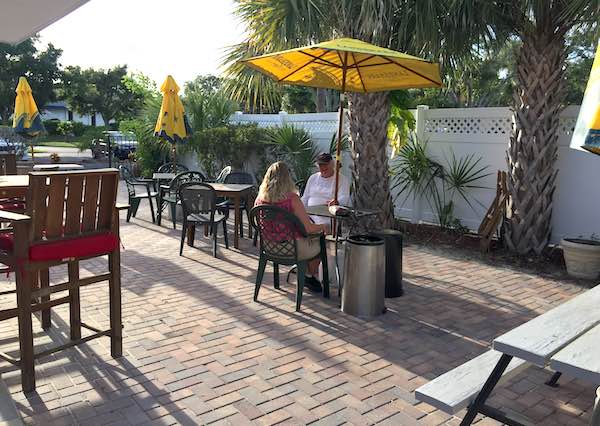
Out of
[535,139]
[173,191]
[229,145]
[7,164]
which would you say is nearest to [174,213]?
[173,191]

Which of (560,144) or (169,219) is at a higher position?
(560,144)

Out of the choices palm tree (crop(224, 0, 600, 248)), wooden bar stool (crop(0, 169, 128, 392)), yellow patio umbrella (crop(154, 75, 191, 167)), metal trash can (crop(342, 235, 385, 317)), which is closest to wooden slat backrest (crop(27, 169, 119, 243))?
wooden bar stool (crop(0, 169, 128, 392))

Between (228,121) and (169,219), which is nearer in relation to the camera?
(169,219)

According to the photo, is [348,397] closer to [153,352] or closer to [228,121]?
[153,352]

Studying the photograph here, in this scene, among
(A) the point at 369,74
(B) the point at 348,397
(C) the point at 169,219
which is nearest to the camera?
(B) the point at 348,397

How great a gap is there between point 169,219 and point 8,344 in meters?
5.58

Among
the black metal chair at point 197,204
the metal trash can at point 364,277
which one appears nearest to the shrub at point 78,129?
the black metal chair at point 197,204

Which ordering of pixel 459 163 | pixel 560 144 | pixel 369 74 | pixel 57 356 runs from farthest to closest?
pixel 459 163
pixel 560 144
pixel 369 74
pixel 57 356

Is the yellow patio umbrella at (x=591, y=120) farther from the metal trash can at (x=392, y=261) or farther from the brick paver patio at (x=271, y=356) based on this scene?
the metal trash can at (x=392, y=261)

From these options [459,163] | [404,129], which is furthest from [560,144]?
[404,129]

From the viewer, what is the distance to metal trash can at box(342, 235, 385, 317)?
4.25 meters

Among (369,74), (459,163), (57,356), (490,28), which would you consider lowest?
(57,356)

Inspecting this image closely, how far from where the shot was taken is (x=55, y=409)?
9.12ft

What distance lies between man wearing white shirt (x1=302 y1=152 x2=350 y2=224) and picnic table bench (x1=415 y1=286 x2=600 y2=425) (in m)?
3.20
